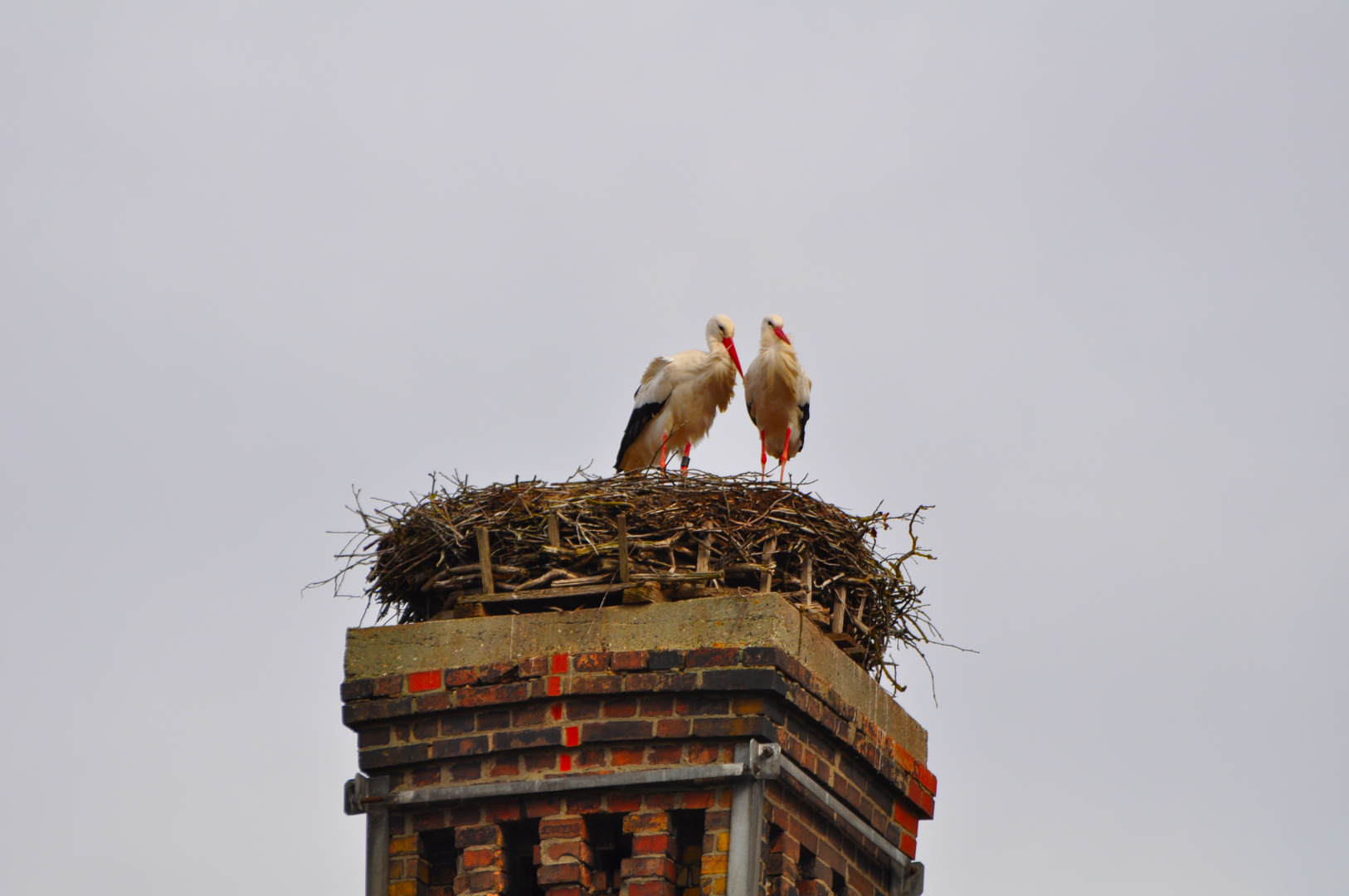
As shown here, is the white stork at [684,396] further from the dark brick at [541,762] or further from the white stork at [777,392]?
the dark brick at [541,762]

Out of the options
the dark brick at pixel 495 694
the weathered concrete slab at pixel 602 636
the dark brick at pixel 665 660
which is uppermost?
the weathered concrete slab at pixel 602 636

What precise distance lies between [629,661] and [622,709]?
217 mm

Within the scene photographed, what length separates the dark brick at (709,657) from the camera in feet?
30.0

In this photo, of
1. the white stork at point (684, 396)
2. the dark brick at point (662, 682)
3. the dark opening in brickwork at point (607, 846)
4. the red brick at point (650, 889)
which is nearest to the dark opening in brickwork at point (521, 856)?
the dark opening in brickwork at point (607, 846)

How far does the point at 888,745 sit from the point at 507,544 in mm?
2167

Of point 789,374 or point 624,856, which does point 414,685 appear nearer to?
point 624,856

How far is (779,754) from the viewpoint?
894 centimetres

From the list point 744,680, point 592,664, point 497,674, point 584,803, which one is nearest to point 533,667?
point 497,674

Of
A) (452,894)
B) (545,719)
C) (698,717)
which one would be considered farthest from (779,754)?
(452,894)

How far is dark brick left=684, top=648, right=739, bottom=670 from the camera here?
9.13m

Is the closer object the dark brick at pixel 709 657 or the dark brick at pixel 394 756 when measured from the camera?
the dark brick at pixel 709 657

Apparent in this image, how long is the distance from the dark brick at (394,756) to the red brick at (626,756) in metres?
0.90

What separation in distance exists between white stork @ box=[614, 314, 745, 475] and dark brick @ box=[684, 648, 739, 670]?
514cm

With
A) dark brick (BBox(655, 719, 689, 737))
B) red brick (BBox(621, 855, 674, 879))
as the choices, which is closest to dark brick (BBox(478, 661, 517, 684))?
dark brick (BBox(655, 719, 689, 737))
